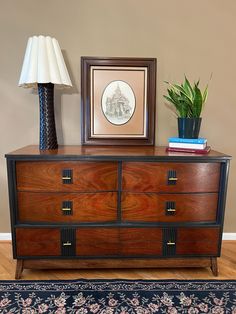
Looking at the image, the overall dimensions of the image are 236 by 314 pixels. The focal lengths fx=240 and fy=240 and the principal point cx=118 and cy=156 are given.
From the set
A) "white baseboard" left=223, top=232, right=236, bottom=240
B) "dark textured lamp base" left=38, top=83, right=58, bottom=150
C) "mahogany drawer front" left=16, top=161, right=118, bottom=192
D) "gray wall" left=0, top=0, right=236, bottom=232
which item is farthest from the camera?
"white baseboard" left=223, top=232, right=236, bottom=240

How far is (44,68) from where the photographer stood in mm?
1480

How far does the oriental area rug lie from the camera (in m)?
1.32

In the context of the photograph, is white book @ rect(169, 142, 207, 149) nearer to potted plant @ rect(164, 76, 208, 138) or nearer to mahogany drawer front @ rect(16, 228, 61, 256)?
potted plant @ rect(164, 76, 208, 138)

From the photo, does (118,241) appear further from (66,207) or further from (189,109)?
(189,109)

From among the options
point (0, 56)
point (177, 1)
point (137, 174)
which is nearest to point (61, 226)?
point (137, 174)

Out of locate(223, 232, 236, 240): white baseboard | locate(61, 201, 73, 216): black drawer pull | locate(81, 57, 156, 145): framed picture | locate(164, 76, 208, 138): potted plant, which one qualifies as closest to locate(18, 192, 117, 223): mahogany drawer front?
locate(61, 201, 73, 216): black drawer pull

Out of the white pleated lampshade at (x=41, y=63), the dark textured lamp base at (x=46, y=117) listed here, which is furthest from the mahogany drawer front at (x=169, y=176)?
the white pleated lampshade at (x=41, y=63)

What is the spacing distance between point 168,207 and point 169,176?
0.66 feet

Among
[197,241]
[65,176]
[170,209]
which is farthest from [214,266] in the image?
[65,176]

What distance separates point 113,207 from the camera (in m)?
1.51

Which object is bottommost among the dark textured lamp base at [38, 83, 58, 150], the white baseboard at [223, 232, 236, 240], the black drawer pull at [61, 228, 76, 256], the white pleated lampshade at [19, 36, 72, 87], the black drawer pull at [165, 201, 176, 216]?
the white baseboard at [223, 232, 236, 240]

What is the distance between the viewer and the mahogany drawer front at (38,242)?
151 cm

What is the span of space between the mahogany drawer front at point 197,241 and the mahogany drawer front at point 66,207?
0.46 m

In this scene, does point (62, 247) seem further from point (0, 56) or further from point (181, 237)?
point (0, 56)
